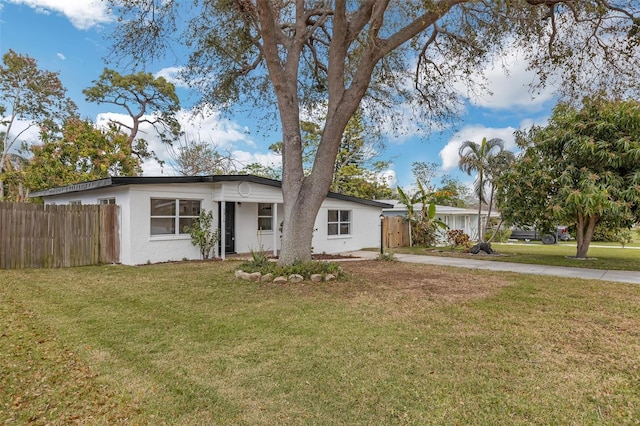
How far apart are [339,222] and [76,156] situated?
16.5 meters

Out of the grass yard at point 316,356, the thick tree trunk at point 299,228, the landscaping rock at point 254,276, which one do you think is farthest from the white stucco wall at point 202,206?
the grass yard at point 316,356

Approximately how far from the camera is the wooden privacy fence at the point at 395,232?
64.0 feet

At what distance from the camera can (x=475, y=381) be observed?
11.7ft

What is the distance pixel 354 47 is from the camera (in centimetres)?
1135

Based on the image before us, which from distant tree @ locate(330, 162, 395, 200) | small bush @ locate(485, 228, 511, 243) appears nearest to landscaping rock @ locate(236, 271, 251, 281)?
distant tree @ locate(330, 162, 395, 200)

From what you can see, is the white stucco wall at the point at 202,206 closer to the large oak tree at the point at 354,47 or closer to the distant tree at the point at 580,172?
the large oak tree at the point at 354,47

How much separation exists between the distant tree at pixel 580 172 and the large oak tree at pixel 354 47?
159 centimetres

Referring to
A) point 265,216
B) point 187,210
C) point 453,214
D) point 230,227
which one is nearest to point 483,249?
point 453,214

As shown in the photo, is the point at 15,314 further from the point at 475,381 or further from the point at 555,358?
the point at 555,358

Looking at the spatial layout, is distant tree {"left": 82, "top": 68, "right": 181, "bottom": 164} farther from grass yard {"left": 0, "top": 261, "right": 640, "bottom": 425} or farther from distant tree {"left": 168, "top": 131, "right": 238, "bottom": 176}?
grass yard {"left": 0, "top": 261, "right": 640, "bottom": 425}

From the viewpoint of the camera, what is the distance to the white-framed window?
12.1 metres

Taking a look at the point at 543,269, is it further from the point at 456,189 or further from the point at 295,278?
the point at 456,189

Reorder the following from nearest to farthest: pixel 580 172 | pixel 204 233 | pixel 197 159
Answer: pixel 580 172 → pixel 204 233 → pixel 197 159

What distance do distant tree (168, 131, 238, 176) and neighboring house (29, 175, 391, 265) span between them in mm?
12001
